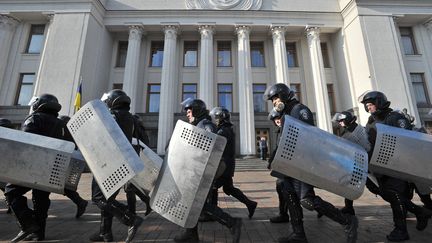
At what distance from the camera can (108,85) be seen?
23.0 meters

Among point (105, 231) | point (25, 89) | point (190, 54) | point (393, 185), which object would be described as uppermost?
point (190, 54)

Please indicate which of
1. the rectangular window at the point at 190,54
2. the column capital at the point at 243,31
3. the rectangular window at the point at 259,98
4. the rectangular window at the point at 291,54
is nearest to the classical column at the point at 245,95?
the column capital at the point at 243,31

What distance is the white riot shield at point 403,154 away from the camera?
3.13 metres

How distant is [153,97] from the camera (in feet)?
74.2

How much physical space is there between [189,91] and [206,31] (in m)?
5.37

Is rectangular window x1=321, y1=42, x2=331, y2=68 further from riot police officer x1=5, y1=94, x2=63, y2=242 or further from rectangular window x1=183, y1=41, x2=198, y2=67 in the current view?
riot police officer x1=5, y1=94, x2=63, y2=242

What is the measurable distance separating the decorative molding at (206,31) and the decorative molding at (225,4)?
6.16ft

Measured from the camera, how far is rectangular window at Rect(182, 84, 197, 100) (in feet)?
73.8

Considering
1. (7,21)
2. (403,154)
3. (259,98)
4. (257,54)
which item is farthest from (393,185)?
(7,21)

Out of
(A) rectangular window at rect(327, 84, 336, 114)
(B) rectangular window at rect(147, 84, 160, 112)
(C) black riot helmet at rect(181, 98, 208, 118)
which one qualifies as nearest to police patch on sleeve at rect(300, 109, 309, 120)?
(C) black riot helmet at rect(181, 98, 208, 118)

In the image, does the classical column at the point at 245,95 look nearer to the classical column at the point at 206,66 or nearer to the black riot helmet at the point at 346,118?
the classical column at the point at 206,66

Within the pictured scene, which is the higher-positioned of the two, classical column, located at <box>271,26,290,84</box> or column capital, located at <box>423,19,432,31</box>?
column capital, located at <box>423,19,432,31</box>

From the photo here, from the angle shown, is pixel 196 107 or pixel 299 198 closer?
pixel 299 198

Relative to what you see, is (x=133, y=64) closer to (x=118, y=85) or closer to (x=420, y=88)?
(x=118, y=85)
